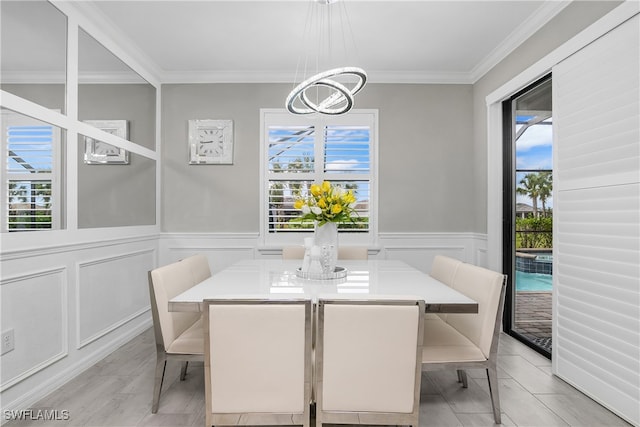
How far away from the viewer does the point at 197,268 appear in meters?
2.47

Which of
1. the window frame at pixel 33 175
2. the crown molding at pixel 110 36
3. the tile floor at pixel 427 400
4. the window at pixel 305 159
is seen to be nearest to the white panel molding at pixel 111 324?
the tile floor at pixel 427 400

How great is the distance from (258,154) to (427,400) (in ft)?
9.32

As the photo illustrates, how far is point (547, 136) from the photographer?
2814mm

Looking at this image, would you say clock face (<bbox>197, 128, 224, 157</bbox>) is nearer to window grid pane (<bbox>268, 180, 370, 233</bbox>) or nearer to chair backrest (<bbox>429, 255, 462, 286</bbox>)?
window grid pane (<bbox>268, 180, 370, 233</bbox>)

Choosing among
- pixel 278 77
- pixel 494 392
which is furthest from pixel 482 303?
pixel 278 77

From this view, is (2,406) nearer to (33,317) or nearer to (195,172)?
(33,317)

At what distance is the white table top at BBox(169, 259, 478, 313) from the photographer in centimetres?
163

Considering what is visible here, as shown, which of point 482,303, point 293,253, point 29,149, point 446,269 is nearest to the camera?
point 482,303

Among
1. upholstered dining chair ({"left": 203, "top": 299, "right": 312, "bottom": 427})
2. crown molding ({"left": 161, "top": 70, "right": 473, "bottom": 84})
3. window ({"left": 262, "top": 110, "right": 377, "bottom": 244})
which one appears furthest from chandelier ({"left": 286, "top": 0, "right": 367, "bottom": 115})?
upholstered dining chair ({"left": 203, "top": 299, "right": 312, "bottom": 427})

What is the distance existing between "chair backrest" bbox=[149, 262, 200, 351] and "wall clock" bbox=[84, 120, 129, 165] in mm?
1311

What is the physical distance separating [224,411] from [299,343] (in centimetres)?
43

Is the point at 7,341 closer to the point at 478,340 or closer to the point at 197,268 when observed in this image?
the point at 197,268

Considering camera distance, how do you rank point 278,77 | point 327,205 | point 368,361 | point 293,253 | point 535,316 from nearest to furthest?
point 368,361 < point 327,205 < point 535,316 < point 293,253 < point 278,77

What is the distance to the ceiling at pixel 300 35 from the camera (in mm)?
2660
